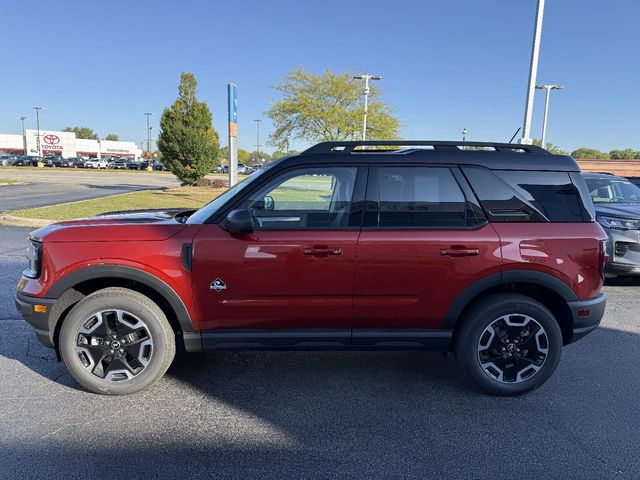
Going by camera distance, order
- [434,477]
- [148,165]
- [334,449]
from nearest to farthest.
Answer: [434,477]
[334,449]
[148,165]

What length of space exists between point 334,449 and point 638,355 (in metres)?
3.39

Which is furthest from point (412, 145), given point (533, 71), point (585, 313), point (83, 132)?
point (83, 132)

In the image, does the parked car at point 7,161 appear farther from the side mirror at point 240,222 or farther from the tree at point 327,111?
the side mirror at point 240,222

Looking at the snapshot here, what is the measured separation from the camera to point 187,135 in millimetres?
21984

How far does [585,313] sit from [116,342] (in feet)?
11.7

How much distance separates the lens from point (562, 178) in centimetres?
334

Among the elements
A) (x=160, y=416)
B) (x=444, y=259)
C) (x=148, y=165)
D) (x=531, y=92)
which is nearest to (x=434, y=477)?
(x=444, y=259)

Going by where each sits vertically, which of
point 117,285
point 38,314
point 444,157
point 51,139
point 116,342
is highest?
point 51,139

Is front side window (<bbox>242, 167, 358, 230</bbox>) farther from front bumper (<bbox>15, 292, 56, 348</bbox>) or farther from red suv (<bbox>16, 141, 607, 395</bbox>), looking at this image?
front bumper (<bbox>15, 292, 56, 348</bbox>)

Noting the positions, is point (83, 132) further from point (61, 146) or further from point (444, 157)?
point (444, 157)

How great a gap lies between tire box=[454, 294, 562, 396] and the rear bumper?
0.57ft

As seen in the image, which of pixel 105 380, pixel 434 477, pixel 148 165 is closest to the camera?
pixel 434 477

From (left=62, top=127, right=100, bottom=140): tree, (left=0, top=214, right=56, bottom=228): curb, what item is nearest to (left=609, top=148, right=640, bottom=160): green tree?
(left=0, top=214, right=56, bottom=228): curb

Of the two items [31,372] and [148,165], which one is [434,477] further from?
[148,165]
